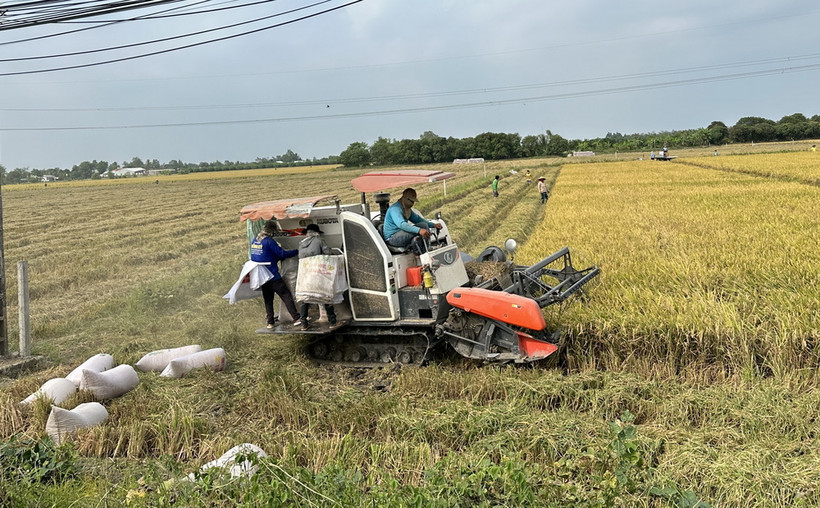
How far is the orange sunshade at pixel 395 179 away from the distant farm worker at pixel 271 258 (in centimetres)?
121

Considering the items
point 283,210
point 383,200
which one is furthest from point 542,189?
point 283,210

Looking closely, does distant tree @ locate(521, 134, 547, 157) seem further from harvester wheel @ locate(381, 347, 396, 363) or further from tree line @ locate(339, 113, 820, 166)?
harvester wheel @ locate(381, 347, 396, 363)

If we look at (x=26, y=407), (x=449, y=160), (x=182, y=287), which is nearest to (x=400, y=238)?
(x=26, y=407)

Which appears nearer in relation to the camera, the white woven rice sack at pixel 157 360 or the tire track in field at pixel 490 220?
the white woven rice sack at pixel 157 360

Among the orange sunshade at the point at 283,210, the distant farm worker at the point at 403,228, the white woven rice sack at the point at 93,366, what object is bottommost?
the white woven rice sack at the point at 93,366

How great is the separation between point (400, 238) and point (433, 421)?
Result: 254cm

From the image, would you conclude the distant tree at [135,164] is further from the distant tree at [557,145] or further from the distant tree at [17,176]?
the distant tree at [557,145]

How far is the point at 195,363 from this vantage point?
674 centimetres

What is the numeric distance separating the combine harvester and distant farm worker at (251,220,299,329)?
153mm

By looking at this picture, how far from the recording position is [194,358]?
677cm

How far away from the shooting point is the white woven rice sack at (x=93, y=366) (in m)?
6.25

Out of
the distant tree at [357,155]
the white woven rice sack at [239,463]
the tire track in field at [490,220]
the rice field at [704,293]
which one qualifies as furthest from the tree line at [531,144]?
the white woven rice sack at [239,463]

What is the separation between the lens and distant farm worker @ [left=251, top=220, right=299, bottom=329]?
22.9 feet

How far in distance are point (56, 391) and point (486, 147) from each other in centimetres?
7922
